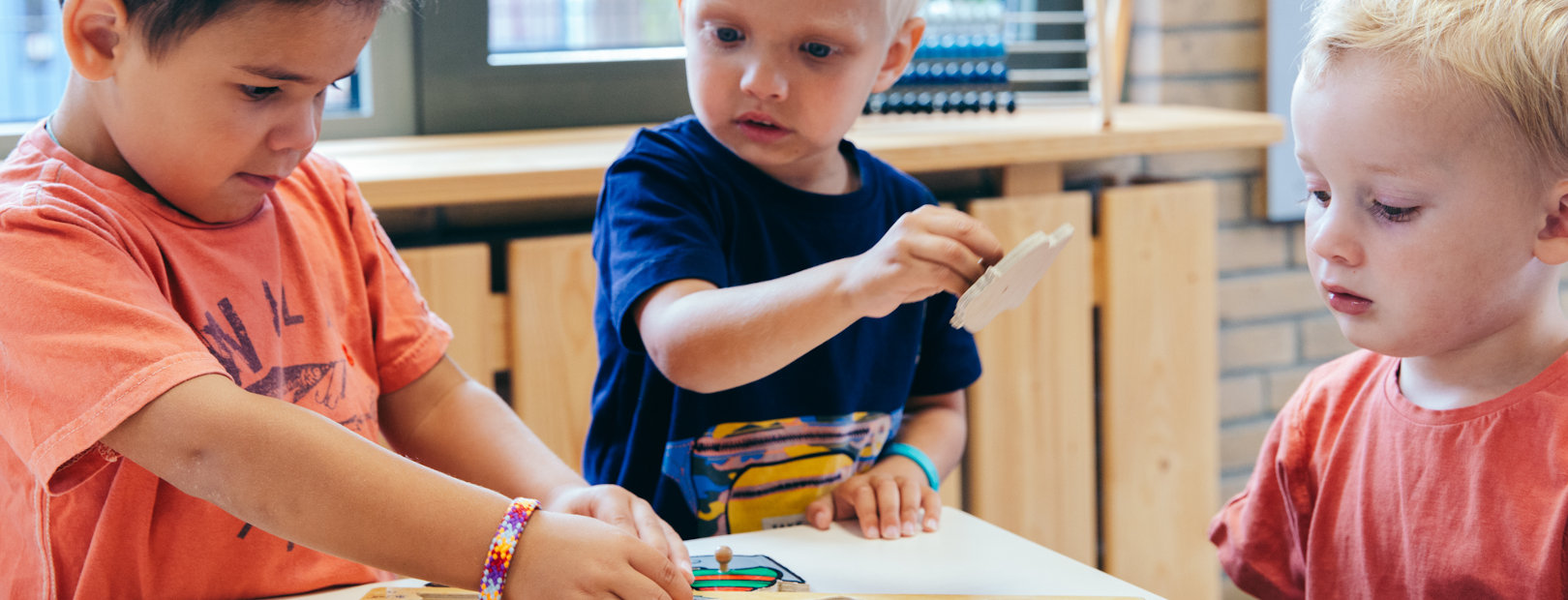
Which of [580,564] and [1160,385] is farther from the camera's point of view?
[1160,385]

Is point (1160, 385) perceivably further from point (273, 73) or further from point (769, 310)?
point (273, 73)

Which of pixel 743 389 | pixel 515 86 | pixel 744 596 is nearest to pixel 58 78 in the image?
pixel 515 86

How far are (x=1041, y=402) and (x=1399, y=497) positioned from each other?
99 cm

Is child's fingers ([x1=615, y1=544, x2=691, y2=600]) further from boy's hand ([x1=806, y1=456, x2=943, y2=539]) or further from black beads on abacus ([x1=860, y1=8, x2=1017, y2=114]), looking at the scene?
black beads on abacus ([x1=860, y1=8, x2=1017, y2=114])

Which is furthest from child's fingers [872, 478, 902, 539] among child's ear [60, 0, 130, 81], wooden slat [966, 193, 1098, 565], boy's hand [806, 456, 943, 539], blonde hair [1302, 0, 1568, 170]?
wooden slat [966, 193, 1098, 565]

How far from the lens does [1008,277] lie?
0.77 meters

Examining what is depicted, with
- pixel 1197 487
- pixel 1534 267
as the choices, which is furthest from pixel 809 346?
pixel 1197 487

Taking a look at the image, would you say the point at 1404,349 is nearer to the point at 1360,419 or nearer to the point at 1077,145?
the point at 1360,419

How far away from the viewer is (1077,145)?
1.70 meters

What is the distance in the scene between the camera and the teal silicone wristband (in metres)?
1.09

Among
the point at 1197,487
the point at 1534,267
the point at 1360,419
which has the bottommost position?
the point at 1197,487

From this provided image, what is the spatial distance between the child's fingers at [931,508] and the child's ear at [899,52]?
0.35 m

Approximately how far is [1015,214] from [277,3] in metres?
1.19

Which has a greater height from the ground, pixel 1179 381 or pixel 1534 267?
pixel 1534 267
